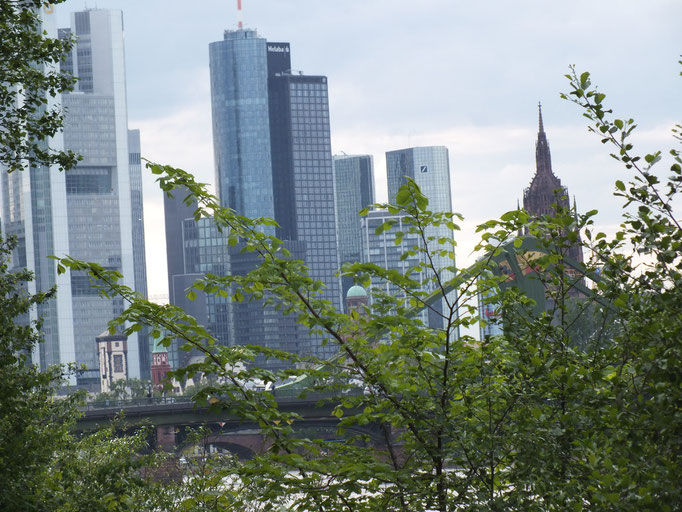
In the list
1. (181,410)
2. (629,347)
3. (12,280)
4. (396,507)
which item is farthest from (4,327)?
(181,410)

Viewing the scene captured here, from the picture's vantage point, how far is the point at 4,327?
45.2 ft

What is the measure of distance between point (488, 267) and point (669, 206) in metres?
2.98

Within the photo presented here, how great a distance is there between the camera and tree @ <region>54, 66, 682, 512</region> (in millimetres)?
5590

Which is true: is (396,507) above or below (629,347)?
below

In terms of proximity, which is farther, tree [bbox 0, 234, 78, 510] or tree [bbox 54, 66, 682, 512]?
tree [bbox 0, 234, 78, 510]

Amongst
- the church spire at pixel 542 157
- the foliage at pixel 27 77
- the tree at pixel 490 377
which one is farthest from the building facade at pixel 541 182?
the tree at pixel 490 377

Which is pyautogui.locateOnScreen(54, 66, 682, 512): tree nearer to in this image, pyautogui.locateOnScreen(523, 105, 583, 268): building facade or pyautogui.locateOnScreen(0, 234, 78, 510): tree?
pyautogui.locateOnScreen(0, 234, 78, 510): tree

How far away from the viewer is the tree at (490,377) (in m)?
5.59

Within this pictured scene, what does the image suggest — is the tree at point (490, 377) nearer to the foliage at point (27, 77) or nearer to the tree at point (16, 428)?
the tree at point (16, 428)

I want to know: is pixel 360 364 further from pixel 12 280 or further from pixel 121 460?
pixel 12 280

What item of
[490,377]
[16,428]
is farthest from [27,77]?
[490,377]

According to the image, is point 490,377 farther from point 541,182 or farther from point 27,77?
point 541,182

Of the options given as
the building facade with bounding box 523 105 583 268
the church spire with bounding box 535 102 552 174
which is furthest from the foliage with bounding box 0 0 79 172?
the church spire with bounding box 535 102 552 174

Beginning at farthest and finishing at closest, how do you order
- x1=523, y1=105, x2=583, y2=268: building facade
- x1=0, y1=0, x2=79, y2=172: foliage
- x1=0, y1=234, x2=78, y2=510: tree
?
x1=523, y1=105, x2=583, y2=268: building facade
x1=0, y1=0, x2=79, y2=172: foliage
x1=0, y1=234, x2=78, y2=510: tree
